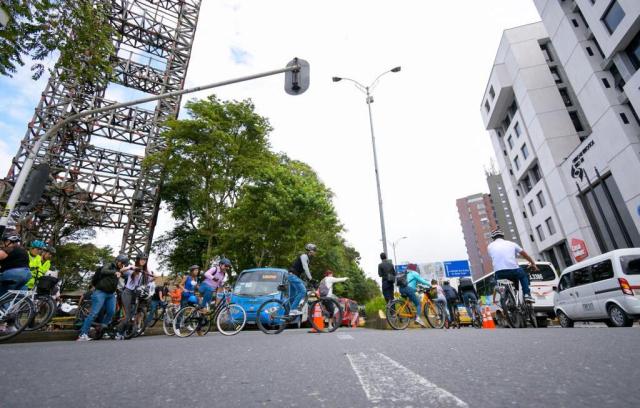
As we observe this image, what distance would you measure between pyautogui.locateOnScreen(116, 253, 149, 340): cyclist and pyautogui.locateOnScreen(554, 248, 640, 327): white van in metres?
11.1

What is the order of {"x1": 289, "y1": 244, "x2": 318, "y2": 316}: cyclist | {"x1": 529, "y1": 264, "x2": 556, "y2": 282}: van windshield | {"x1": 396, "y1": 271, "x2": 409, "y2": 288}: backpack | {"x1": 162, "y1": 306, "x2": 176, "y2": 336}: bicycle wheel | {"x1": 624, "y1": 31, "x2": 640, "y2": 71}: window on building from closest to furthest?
{"x1": 289, "y1": 244, "x2": 318, "y2": 316}: cyclist < {"x1": 396, "y1": 271, "x2": 409, "y2": 288}: backpack < {"x1": 162, "y1": 306, "x2": 176, "y2": 336}: bicycle wheel < {"x1": 529, "y1": 264, "x2": 556, "y2": 282}: van windshield < {"x1": 624, "y1": 31, "x2": 640, "y2": 71}: window on building

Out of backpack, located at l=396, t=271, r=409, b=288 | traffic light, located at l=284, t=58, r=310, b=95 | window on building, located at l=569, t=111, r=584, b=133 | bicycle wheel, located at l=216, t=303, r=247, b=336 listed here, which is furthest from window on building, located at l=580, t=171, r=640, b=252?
bicycle wheel, located at l=216, t=303, r=247, b=336

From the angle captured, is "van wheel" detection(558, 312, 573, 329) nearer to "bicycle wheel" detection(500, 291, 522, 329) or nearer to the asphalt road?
"bicycle wheel" detection(500, 291, 522, 329)

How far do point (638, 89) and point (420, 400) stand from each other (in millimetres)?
26683

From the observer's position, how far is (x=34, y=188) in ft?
22.0

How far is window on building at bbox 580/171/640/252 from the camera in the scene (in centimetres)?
2116

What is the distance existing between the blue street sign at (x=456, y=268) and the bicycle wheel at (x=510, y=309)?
19845 millimetres

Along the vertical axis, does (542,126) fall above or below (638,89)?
above

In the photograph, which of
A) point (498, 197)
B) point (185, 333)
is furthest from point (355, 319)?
point (498, 197)

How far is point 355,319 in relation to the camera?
1684 cm

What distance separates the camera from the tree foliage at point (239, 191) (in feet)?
65.0

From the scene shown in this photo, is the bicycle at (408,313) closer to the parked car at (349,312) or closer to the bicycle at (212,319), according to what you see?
the bicycle at (212,319)

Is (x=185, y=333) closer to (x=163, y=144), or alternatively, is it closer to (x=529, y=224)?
(x=163, y=144)

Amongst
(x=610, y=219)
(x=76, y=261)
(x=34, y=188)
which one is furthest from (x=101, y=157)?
(x=610, y=219)
